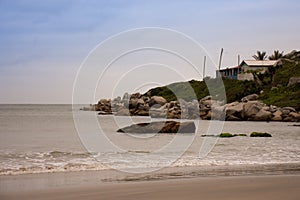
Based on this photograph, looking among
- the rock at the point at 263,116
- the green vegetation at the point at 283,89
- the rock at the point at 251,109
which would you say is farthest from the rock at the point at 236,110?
the green vegetation at the point at 283,89

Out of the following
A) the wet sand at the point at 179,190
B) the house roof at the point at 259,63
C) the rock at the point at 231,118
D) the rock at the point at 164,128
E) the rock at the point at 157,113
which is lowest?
the wet sand at the point at 179,190

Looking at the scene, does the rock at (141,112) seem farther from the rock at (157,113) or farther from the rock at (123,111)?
the rock at (123,111)

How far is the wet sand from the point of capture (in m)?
8.70

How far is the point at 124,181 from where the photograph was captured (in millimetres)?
10711

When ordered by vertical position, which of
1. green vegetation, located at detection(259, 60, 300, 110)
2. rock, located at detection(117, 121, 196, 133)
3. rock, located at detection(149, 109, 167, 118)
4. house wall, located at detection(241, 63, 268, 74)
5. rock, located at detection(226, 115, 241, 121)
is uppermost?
house wall, located at detection(241, 63, 268, 74)

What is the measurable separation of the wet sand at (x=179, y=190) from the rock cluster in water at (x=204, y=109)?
26878 millimetres

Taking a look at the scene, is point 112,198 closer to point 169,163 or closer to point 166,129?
A: point 169,163

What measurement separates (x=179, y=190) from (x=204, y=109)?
1740 inches

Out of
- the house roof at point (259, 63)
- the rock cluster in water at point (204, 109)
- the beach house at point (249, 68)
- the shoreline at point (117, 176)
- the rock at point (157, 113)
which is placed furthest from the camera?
the house roof at point (259, 63)

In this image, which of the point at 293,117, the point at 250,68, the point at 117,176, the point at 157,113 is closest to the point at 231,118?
the point at 293,117

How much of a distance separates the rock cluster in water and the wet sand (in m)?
26.9

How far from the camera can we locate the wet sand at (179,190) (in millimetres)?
8695

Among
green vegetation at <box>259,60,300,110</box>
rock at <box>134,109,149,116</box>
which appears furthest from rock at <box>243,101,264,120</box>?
rock at <box>134,109,149,116</box>

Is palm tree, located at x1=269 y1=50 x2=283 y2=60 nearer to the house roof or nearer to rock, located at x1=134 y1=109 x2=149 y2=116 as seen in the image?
the house roof
